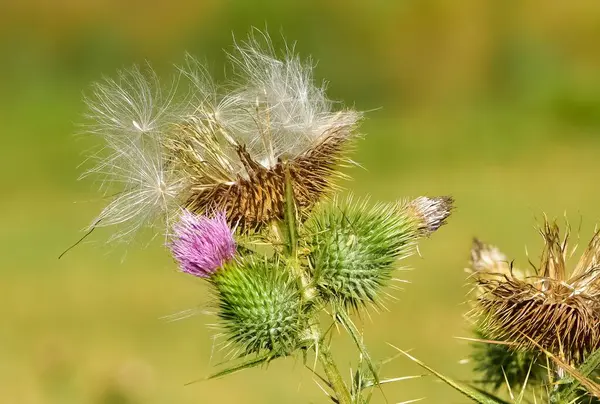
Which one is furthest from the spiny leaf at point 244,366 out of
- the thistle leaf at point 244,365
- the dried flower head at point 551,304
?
the dried flower head at point 551,304

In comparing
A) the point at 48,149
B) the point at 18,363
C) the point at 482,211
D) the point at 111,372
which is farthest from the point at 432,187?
the point at 111,372

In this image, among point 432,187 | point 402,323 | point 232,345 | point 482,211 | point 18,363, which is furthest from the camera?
point 432,187

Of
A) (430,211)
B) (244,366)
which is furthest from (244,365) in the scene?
(430,211)

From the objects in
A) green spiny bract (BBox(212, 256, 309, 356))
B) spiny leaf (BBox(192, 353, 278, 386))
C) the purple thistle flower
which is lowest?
spiny leaf (BBox(192, 353, 278, 386))

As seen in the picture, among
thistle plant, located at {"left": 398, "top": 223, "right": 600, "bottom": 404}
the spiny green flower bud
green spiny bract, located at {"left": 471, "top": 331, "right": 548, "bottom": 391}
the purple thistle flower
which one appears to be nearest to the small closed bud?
the spiny green flower bud

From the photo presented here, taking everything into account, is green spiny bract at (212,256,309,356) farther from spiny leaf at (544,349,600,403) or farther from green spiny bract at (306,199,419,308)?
spiny leaf at (544,349,600,403)

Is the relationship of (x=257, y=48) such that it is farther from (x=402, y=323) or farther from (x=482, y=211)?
(x=482, y=211)

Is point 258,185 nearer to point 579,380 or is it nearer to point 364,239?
point 364,239
